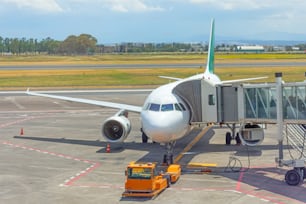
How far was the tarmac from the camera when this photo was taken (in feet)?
70.3

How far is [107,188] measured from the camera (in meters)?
22.9

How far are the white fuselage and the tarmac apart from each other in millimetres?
2073

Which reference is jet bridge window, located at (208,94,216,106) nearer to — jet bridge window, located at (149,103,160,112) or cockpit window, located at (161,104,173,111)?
cockpit window, located at (161,104,173,111)

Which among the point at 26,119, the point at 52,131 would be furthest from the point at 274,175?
the point at 26,119

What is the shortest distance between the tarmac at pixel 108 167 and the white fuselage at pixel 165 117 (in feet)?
6.80

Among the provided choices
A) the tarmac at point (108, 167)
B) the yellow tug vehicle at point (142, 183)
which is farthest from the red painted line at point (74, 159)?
the yellow tug vehicle at point (142, 183)

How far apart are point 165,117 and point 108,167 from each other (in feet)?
14.0

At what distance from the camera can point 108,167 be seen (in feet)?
89.9

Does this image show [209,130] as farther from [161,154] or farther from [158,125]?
[158,125]

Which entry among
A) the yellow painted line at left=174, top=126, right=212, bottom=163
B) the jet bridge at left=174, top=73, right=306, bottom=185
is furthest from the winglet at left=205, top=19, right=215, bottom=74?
the jet bridge at left=174, top=73, right=306, bottom=185

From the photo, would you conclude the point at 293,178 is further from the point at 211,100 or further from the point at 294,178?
the point at 211,100

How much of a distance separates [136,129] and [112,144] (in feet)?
23.2

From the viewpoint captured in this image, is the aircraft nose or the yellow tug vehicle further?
the aircraft nose

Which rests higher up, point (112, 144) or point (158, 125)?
point (158, 125)
